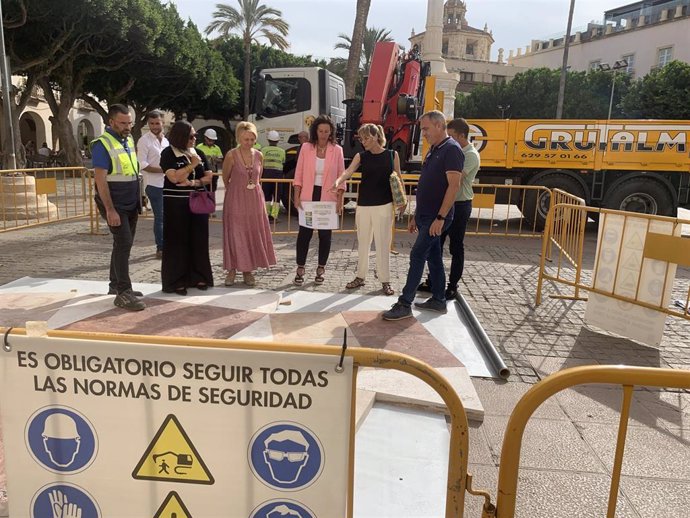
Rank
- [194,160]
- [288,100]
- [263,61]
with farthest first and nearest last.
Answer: [263,61] < [288,100] < [194,160]

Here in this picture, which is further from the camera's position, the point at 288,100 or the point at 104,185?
the point at 288,100

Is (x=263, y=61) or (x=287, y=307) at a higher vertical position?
(x=263, y=61)

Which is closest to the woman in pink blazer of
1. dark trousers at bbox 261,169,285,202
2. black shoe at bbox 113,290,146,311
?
black shoe at bbox 113,290,146,311

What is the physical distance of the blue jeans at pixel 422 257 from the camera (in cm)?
489

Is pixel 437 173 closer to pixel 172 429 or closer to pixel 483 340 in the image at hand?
pixel 483 340

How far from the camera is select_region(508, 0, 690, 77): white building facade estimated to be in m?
50.3

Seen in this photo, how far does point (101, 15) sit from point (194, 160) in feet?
58.4

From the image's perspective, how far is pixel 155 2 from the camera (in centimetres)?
2430

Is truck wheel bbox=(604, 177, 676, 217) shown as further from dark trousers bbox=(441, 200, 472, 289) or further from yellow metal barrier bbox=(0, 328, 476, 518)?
yellow metal barrier bbox=(0, 328, 476, 518)

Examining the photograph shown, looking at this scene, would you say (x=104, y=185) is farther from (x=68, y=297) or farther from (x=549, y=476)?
(x=549, y=476)

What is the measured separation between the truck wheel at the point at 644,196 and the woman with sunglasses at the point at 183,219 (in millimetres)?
8586

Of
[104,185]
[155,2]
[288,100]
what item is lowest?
[104,185]

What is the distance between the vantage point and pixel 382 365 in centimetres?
176

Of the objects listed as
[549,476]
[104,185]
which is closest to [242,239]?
[104,185]
